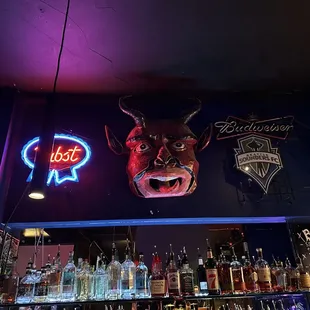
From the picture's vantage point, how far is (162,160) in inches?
116

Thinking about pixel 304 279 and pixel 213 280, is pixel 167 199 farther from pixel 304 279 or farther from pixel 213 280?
pixel 304 279

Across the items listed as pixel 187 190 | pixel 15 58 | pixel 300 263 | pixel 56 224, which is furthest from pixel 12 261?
pixel 300 263

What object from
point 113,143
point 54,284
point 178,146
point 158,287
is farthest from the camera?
point 113,143

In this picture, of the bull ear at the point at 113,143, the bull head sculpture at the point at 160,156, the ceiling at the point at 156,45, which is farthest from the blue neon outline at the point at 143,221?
the ceiling at the point at 156,45

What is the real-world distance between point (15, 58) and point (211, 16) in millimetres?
2027

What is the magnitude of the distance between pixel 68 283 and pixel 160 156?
138 centimetres

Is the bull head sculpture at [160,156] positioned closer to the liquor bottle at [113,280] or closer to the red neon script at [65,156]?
the red neon script at [65,156]

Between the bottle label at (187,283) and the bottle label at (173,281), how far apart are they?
61 mm

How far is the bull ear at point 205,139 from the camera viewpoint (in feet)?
11.2

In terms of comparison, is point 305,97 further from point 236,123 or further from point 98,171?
point 98,171

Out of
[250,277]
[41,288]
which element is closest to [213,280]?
[250,277]

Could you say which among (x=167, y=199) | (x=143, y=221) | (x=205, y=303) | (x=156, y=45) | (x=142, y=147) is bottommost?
(x=205, y=303)

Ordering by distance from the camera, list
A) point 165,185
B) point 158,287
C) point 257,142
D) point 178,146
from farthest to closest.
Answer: point 257,142
point 178,146
point 165,185
point 158,287

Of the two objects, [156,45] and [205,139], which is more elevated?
[156,45]
